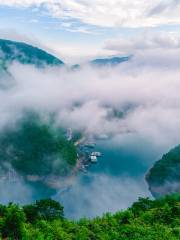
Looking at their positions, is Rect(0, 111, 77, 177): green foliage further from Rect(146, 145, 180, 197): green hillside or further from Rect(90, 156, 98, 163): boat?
Rect(146, 145, 180, 197): green hillside

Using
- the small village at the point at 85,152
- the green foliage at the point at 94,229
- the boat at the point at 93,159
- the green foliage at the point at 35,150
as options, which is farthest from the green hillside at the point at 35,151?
the green foliage at the point at 94,229

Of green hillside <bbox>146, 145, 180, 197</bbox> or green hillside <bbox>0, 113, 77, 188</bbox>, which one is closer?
green hillside <bbox>146, 145, 180, 197</bbox>

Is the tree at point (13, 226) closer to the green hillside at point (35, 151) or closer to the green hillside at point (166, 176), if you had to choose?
the green hillside at point (166, 176)

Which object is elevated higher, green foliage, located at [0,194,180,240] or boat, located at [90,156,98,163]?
boat, located at [90,156,98,163]

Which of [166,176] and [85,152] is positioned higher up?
[85,152]

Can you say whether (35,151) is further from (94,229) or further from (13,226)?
(13,226)

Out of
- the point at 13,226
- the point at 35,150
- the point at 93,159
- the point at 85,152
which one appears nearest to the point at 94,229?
the point at 13,226

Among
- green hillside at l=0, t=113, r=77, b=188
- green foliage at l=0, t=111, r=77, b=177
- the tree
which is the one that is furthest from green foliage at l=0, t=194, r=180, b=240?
green foliage at l=0, t=111, r=77, b=177

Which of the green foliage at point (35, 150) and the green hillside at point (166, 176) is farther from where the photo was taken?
the green foliage at point (35, 150)

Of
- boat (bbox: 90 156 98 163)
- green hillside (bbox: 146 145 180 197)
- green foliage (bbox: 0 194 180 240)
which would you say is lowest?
green foliage (bbox: 0 194 180 240)
